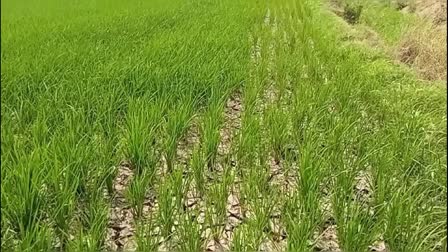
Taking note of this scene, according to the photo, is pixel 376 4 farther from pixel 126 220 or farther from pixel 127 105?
pixel 126 220

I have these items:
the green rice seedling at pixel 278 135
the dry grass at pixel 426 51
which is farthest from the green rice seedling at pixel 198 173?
the dry grass at pixel 426 51

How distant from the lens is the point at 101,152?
2.19 meters

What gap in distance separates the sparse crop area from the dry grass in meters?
0.80

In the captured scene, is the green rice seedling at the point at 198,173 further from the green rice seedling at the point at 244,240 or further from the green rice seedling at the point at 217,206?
the green rice seedling at the point at 244,240

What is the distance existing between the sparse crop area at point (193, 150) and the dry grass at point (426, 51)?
0.80 meters

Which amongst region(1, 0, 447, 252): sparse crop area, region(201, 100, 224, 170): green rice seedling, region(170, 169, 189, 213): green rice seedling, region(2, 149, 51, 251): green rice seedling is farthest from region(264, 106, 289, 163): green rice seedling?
region(2, 149, 51, 251): green rice seedling

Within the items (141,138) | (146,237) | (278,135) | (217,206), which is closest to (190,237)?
(146,237)

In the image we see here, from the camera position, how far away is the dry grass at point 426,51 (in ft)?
14.9

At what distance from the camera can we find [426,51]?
4891mm

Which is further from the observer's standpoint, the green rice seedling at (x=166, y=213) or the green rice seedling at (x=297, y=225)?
the green rice seedling at (x=166, y=213)

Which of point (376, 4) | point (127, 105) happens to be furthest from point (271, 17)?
point (127, 105)

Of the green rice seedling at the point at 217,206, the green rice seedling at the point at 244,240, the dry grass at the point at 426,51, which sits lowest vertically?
the dry grass at the point at 426,51

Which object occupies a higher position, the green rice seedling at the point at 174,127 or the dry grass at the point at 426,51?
the green rice seedling at the point at 174,127

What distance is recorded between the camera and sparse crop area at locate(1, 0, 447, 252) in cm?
175
